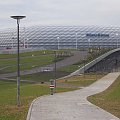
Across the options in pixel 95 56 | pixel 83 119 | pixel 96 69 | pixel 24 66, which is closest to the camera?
pixel 83 119

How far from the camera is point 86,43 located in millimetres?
196375

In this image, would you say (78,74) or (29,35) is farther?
(29,35)

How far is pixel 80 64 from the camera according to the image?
4038 inches

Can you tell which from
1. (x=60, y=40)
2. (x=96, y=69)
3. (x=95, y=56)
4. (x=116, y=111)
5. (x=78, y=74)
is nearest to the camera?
(x=116, y=111)

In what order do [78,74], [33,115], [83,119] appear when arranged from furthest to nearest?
[78,74], [33,115], [83,119]

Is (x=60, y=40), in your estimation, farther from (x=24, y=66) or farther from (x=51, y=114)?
(x=51, y=114)

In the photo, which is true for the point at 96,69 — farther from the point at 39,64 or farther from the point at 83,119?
the point at 83,119

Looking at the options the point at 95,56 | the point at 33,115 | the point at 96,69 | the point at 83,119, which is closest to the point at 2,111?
the point at 33,115

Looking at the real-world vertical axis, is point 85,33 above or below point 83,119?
above

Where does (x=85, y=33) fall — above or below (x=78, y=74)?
above

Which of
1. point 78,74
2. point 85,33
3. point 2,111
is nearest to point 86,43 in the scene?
point 85,33

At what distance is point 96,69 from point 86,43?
312 ft

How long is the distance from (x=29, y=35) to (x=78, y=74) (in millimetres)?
115566

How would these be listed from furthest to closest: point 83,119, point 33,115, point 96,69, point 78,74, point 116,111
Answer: point 96,69
point 78,74
point 116,111
point 33,115
point 83,119
